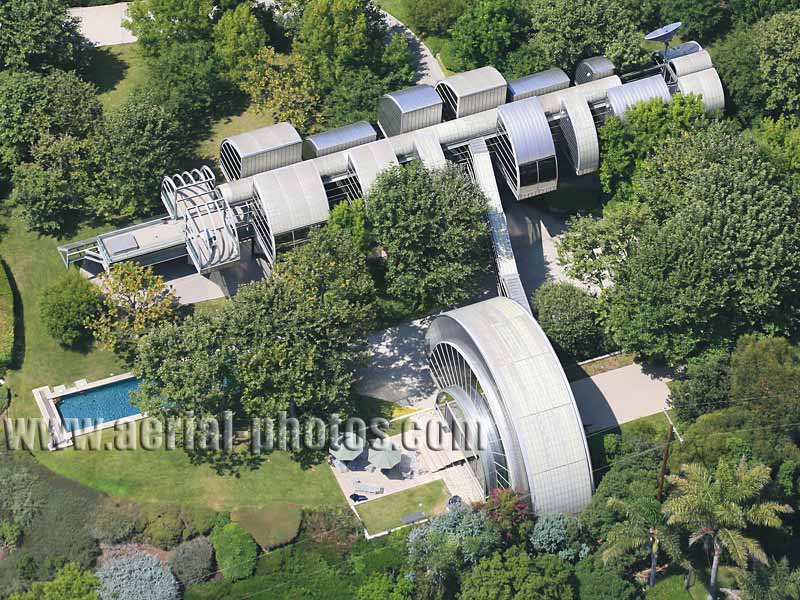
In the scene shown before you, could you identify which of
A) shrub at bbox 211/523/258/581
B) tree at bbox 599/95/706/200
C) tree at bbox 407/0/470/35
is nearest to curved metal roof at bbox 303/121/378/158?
tree at bbox 407/0/470/35

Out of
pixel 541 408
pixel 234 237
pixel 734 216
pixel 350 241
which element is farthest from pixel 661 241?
pixel 234 237

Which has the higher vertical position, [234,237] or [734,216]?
[234,237]

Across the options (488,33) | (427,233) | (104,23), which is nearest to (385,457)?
(427,233)

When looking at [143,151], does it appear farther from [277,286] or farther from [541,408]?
[541,408]

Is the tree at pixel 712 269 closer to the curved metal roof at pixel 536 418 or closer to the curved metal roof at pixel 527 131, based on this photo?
the curved metal roof at pixel 536 418

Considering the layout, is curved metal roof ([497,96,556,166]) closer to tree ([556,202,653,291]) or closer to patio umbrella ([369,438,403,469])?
tree ([556,202,653,291])
